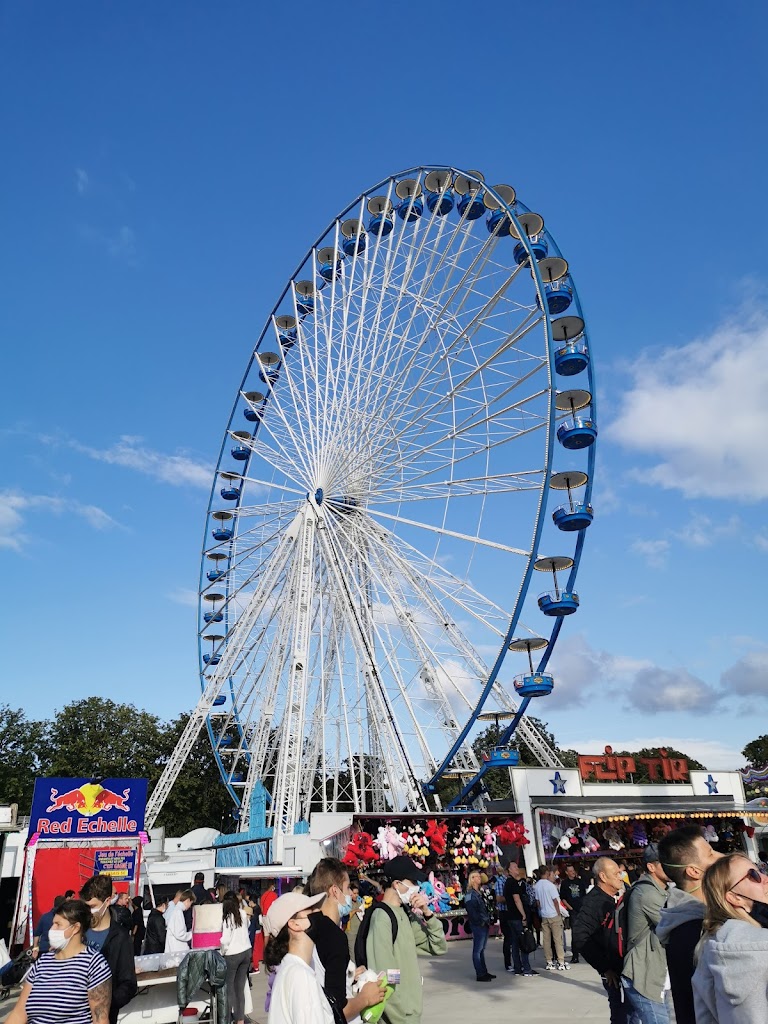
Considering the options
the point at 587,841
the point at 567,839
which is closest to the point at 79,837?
the point at 567,839

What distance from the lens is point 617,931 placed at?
16.6ft

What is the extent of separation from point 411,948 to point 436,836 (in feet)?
39.4

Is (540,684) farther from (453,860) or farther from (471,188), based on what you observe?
(471,188)

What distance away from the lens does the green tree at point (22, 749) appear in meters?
43.7

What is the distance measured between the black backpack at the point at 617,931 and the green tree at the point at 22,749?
44626 millimetres

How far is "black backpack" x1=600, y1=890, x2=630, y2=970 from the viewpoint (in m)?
5.00

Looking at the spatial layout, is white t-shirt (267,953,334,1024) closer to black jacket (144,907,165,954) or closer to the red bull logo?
black jacket (144,907,165,954)

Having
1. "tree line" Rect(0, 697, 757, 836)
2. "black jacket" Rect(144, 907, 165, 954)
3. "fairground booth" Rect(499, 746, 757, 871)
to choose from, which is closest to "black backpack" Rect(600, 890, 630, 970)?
"black jacket" Rect(144, 907, 165, 954)

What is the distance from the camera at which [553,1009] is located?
29.0 ft

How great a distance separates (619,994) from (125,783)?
14754 mm

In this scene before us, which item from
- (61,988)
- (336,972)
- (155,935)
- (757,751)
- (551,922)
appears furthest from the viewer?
(757,751)

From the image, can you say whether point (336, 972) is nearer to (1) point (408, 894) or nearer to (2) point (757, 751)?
(1) point (408, 894)

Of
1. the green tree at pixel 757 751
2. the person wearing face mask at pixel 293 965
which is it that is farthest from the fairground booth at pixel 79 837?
the green tree at pixel 757 751

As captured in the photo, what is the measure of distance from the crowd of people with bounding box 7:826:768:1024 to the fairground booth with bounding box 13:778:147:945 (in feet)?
37.5
